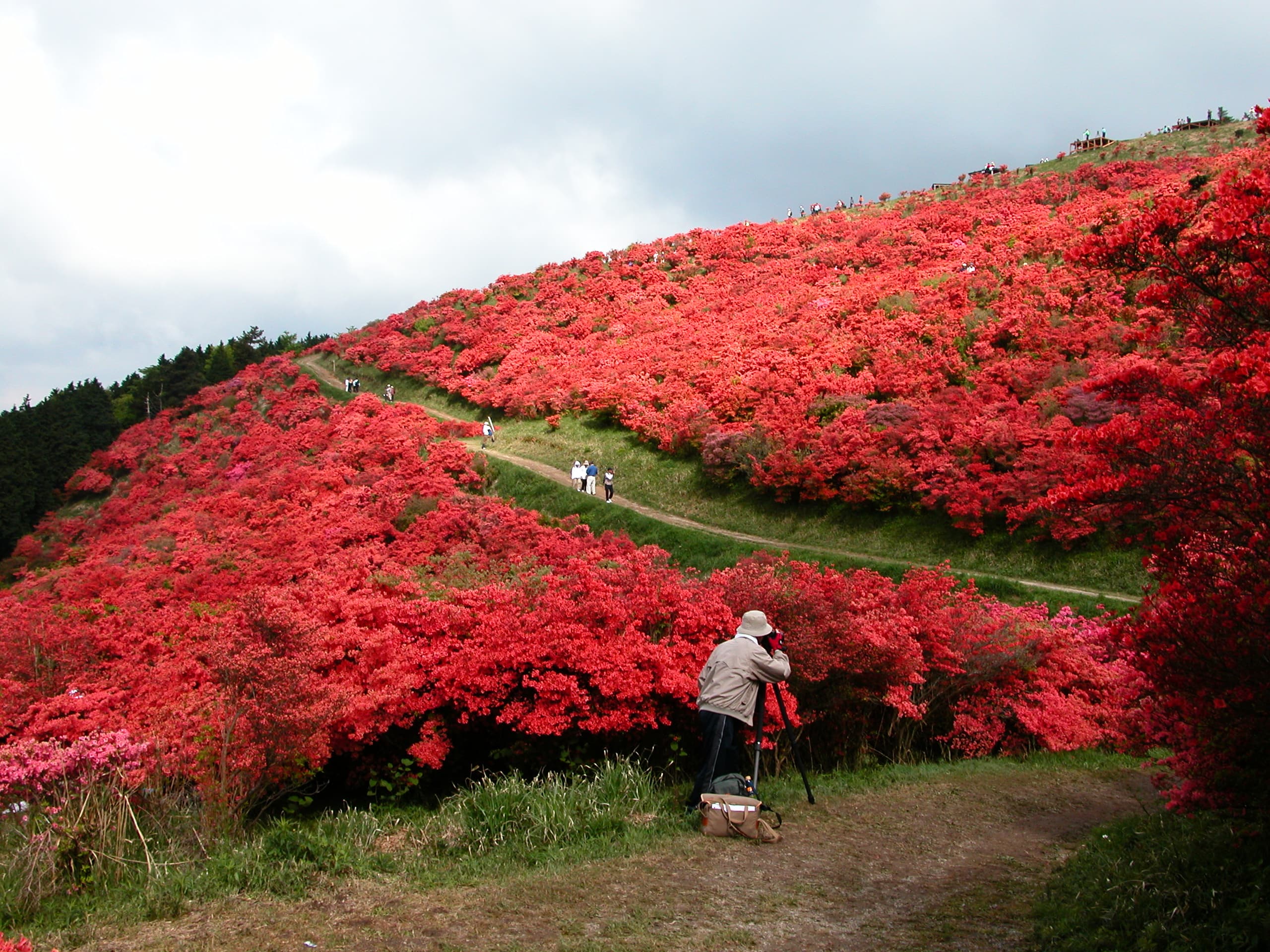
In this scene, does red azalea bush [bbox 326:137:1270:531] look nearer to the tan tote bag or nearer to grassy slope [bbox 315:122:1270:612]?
grassy slope [bbox 315:122:1270:612]

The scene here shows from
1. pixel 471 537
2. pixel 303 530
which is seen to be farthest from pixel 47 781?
pixel 303 530

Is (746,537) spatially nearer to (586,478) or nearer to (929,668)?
(586,478)

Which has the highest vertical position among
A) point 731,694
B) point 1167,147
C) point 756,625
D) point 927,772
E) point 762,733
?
point 1167,147

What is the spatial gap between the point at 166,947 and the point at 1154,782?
19.3 feet

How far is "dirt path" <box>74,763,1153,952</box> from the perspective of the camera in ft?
14.5

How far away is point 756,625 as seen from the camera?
259 inches

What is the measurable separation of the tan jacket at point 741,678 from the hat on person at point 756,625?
0.06 meters

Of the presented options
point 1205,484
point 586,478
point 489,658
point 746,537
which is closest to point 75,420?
point 586,478

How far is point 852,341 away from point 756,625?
65.0ft

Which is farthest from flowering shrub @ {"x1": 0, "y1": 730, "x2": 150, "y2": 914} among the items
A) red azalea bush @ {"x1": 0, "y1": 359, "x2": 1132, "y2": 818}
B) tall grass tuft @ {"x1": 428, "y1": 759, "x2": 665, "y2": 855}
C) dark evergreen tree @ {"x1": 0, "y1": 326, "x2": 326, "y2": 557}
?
dark evergreen tree @ {"x1": 0, "y1": 326, "x2": 326, "y2": 557}

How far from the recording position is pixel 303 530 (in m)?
19.0

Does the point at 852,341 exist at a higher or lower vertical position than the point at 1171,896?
higher

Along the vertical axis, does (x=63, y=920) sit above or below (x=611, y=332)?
below

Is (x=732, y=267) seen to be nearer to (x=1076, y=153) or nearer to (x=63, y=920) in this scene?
(x=1076, y=153)
